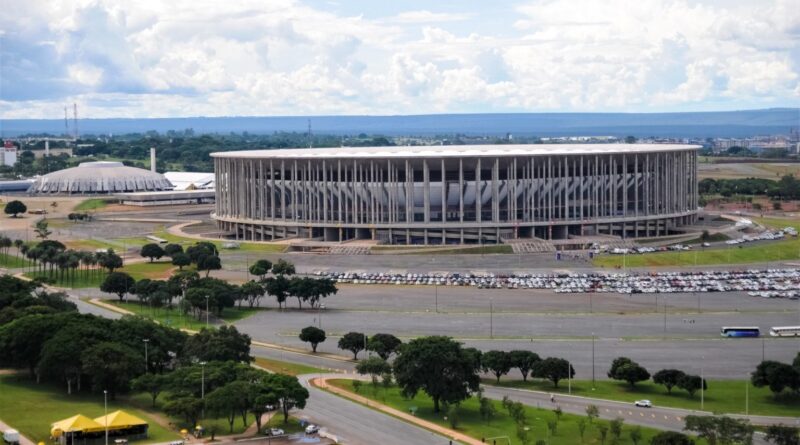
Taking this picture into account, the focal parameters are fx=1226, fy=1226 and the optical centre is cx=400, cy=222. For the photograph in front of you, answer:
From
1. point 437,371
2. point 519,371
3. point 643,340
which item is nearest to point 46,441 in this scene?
point 437,371

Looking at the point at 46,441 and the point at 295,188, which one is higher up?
the point at 295,188

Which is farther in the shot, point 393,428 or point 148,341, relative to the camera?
point 148,341

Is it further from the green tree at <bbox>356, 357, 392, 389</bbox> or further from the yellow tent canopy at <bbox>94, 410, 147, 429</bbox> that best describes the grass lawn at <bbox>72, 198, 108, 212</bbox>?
the yellow tent canopy at <bbox>94, 410, 147, 429</bbox>

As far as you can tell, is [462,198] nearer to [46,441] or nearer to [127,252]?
[127,252]

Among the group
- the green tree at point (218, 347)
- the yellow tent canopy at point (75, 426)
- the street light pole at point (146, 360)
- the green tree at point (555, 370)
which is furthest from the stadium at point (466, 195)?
the yellow tent canopy at point (75, 426)

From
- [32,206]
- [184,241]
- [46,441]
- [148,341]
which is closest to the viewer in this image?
[46,441]

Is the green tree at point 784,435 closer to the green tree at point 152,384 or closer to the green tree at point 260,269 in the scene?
the green tree at point 152,384

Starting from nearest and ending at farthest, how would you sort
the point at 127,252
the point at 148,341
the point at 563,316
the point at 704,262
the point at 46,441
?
1. the point at 46,441
2. the point at 148,341
3. the point at 563,316
4. the point at 704,262
5. the point at 127,252
